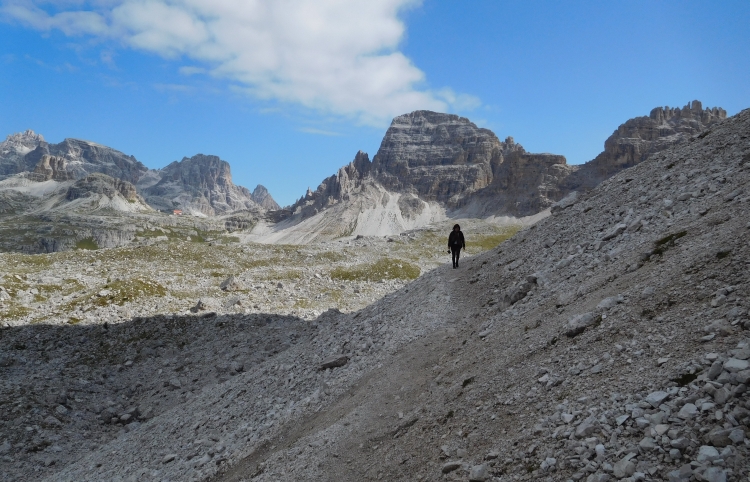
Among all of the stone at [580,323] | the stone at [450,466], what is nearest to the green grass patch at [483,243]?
the stone at [580,323]

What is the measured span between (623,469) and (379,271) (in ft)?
162

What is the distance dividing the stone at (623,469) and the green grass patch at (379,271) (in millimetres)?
45508

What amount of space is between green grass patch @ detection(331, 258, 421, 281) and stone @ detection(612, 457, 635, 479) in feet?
149

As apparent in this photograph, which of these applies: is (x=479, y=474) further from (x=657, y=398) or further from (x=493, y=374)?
(x=493, y=374)

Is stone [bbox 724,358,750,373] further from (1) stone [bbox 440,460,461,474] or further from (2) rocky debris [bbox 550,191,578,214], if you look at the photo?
(2) rocky debris [bbox 550,191,578,214]

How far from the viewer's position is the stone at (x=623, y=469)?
6809mm

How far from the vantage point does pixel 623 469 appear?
6.88m

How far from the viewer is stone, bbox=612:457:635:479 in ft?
22.3

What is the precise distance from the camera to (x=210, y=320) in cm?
3616

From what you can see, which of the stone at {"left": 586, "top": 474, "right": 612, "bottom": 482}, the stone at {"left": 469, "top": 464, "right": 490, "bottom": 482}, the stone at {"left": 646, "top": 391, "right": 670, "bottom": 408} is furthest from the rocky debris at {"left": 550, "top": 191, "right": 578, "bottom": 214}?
the stone at {"left": 586, "top": 474, "right": 612, "bottom": 482}

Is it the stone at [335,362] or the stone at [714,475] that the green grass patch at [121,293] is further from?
the stone at [714,475]

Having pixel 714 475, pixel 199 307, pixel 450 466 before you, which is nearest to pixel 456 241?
pixel 199 307

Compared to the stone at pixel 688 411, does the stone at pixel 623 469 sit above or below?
below

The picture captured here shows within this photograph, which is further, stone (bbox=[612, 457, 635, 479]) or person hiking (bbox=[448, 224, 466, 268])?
person hiking (bbox=[448, 224, 466, 268])
